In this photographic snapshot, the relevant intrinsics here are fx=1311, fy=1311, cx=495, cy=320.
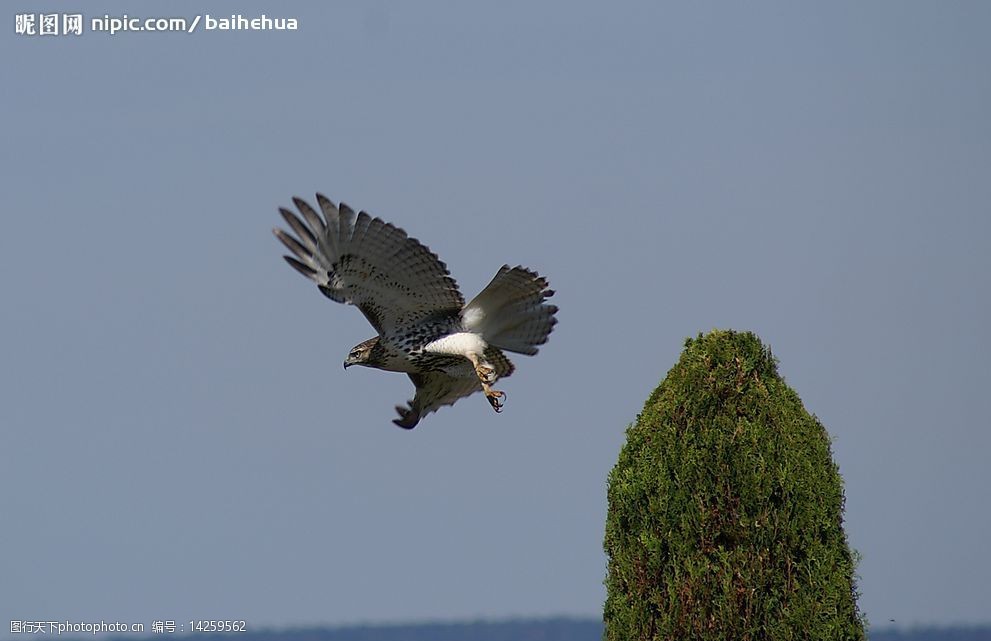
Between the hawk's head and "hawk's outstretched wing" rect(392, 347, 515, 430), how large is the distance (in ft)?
1.40

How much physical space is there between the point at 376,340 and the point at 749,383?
274cm

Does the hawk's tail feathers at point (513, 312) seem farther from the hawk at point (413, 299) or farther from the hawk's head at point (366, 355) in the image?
the hawk's head at point (366, 355)

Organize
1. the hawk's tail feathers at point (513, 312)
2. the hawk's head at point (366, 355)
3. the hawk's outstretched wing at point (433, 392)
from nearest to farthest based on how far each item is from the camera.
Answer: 1. the hawk's tail feathers at point (513, 312)
2. the hawk's head at point (366, 355)
3. the hawk's outstretched wing at point (433, 392)

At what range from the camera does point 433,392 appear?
924 cm

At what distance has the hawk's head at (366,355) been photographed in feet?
28.8

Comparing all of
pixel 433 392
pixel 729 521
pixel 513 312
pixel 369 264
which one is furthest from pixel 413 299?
pixel 729 521

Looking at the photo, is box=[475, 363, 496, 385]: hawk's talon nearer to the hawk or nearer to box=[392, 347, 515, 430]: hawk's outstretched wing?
the hawk

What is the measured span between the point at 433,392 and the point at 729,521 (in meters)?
2.92

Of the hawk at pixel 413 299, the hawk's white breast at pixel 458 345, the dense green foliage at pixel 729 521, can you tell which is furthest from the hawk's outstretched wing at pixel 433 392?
the dense green foliage at pixel 729 521

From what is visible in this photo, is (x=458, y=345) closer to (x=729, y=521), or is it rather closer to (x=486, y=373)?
(x=486, y=373)

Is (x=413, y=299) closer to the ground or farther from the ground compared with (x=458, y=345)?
farther from the ground

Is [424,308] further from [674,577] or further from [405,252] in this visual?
[674,577]

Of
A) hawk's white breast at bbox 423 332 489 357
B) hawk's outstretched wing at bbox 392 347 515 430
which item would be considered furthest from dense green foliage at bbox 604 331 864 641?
hawk's outstretched wing at bbox 392 347 515 430

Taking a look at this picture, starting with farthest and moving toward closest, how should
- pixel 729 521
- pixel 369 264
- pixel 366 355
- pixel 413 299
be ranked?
pixel 366 355 → pixel 413 299 → pixel 369 264 → pixel 729 521
